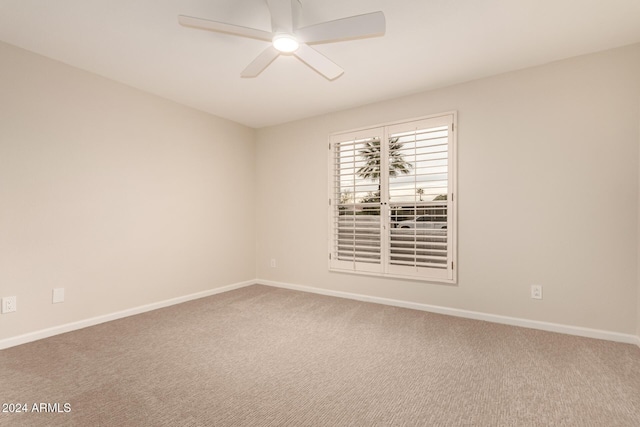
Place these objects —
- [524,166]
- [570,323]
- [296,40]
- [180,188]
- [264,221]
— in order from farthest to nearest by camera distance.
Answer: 1. [264,221]
2. [180,188]
3. [524,166]
4. [570,323]
5. [296,40]

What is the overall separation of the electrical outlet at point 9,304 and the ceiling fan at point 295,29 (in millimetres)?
2510

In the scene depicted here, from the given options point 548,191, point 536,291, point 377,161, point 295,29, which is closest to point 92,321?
point 295,29

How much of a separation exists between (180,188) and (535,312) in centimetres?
396

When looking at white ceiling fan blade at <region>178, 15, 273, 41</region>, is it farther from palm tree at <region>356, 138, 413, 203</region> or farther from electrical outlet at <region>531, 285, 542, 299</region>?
electrical outlet at <region>531, 285, 542, 299</region>

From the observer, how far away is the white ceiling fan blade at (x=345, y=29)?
1.76 meters

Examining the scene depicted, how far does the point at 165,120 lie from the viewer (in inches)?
142

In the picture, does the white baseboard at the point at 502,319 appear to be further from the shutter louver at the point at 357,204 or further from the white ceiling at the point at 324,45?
the white ceiling at the point at 324,45

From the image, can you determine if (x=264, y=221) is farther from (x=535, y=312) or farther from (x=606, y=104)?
(x=606, y=104)

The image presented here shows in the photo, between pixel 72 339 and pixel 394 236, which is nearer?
pixel 72 339

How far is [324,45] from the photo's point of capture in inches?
98.7

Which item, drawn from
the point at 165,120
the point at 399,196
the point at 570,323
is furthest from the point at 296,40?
the point at 570,323

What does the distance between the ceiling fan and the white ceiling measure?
240 millimetres

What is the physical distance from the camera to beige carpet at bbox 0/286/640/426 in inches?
63.0

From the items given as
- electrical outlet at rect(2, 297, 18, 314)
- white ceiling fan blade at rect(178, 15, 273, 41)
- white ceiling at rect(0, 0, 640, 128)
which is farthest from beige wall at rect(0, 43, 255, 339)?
white ceiling fan blade at rect(178, 15, 273, 41)
